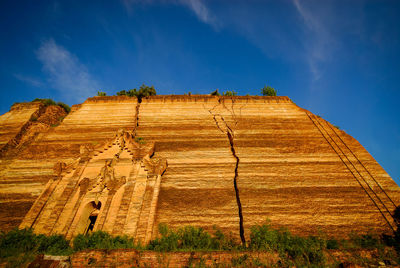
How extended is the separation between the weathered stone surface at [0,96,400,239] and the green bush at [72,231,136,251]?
41 centimetres

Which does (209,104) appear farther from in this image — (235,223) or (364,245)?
(364,245)

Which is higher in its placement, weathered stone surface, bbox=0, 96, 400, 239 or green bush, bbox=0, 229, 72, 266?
weathered stone surface, bbox=0, 96, 400, 239

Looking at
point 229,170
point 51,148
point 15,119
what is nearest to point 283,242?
point 229,170

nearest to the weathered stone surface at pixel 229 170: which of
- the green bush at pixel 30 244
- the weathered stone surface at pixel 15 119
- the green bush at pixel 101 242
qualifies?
the green bush at pixel 101 242

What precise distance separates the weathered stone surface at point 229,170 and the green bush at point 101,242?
0.41 m

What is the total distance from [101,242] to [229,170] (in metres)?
5.80

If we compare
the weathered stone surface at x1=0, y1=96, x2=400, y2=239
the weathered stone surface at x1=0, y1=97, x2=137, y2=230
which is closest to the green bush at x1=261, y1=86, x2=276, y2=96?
the weathered stone surface at x1=0, y1=96, x2=400, y2=239

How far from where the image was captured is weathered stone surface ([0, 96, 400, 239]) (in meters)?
8.02

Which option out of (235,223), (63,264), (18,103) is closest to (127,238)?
(63,264)

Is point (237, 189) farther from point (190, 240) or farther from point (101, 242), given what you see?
point (101, 242)

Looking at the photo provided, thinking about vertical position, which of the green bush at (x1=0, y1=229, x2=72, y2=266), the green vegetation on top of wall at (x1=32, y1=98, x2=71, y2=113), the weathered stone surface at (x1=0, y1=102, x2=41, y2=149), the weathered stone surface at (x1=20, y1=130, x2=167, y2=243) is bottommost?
the green bush at (x1=0, y1=229, x2=72, y2=266)

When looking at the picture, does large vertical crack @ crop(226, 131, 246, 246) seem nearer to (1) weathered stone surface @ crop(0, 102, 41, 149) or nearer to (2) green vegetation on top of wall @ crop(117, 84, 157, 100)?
(2) green vegetation on top of wall @ crop(117, 84, 157, 100)

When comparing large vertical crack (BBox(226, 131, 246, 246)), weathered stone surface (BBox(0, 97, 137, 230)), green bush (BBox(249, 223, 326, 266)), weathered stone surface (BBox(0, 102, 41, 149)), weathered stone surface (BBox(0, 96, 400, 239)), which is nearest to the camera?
green bush (BBox(249, 223, 326, 266))

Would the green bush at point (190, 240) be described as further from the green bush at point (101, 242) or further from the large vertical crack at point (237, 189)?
the green bush at point (101, 242)
